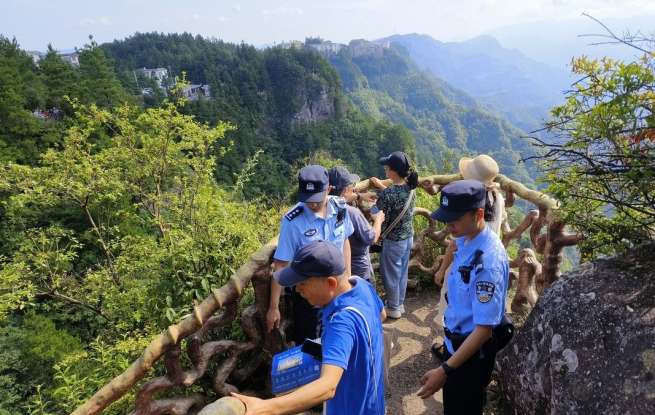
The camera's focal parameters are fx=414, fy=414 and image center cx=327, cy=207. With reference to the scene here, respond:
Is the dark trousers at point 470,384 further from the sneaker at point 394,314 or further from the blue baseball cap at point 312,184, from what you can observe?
the sneaker at point 394,314

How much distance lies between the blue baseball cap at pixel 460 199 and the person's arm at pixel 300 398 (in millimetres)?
994

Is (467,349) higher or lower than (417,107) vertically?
higher

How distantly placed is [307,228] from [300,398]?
1.55 meters

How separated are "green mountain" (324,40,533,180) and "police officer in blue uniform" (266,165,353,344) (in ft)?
318

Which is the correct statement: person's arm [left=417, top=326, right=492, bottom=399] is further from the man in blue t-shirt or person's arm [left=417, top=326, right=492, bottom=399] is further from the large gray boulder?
the man in blue t-shirt

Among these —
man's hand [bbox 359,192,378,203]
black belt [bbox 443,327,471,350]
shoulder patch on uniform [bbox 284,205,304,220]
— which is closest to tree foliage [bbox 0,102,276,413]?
man's hand [bbox 359,192,378,203]

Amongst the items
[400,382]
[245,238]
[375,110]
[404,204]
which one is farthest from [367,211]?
[375,110]

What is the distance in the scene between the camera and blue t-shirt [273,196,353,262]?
2.66m

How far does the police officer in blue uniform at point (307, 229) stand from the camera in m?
2.67

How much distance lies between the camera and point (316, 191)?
2689 millimetres

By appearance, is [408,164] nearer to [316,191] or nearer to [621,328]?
[316,191]

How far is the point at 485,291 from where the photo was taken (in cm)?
201

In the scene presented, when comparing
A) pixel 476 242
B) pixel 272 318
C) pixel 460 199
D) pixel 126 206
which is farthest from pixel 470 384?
pixel 126 206

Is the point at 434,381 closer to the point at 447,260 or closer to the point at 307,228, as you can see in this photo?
the point at 307,228
